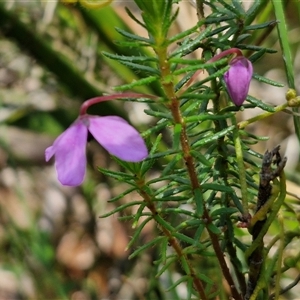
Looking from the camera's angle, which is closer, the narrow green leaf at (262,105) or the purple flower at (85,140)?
the purple flower at (85,140)

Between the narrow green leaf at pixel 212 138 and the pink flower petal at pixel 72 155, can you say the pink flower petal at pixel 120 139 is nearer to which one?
the pink flower petal at pixel 72 155

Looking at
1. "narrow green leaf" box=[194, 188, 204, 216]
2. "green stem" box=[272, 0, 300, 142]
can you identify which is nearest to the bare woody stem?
"narrow green leaf" box=[194, 188, 204, 216]

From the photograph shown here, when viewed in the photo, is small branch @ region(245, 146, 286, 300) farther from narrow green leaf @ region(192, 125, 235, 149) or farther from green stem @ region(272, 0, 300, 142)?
green stem @ region(272, 0, 300, 142)

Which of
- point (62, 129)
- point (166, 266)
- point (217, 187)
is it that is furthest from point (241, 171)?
point (62, 129)

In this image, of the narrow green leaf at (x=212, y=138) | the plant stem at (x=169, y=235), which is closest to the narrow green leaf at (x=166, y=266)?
the plant stem at (x=169, y=235)

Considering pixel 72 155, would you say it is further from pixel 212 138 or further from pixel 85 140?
pixel 212 138

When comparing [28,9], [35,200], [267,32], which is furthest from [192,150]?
[35,200]

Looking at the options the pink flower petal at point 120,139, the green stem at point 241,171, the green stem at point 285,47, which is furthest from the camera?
the green stem at point 285,47
